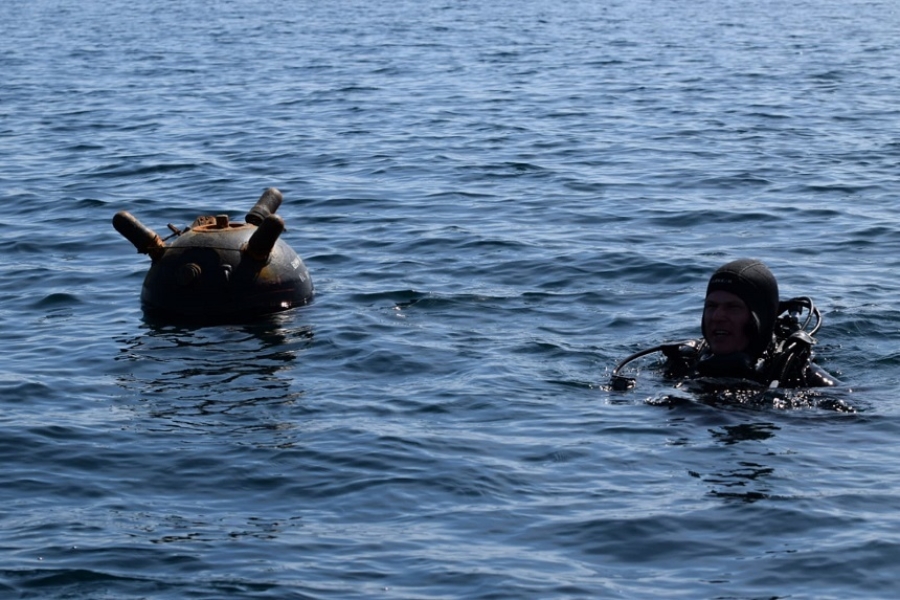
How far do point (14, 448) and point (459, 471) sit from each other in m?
2.98

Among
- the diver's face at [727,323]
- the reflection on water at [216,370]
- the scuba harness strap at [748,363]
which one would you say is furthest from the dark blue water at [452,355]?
the diver's face at [727,323]

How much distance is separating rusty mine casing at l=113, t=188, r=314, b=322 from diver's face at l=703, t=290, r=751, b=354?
11.9 ft

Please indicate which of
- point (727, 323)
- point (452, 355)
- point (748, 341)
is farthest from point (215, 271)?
point (748, 341)

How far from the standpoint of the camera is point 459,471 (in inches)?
373

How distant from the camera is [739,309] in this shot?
36.3 ft

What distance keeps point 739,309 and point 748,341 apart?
277 millimetres

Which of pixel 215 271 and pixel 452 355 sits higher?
pixel 215 271

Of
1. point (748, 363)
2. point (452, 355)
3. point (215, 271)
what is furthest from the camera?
point (215, 271)

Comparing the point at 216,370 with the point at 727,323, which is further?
the point at 216,370

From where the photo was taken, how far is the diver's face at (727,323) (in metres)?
11.1

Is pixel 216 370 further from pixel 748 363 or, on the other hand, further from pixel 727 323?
pixel 748 363

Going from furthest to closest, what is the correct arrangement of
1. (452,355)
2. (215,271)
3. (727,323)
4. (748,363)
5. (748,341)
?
(215,271), (452,355), (748,341), (727,323), (748,363)

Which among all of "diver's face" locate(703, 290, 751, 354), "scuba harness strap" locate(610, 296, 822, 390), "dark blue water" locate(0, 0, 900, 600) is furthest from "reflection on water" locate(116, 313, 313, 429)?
"diver's face" locate(703, 290, 751, 354)

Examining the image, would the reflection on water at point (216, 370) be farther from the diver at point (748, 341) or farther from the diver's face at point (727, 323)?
the diver's face at point (727, 323)
